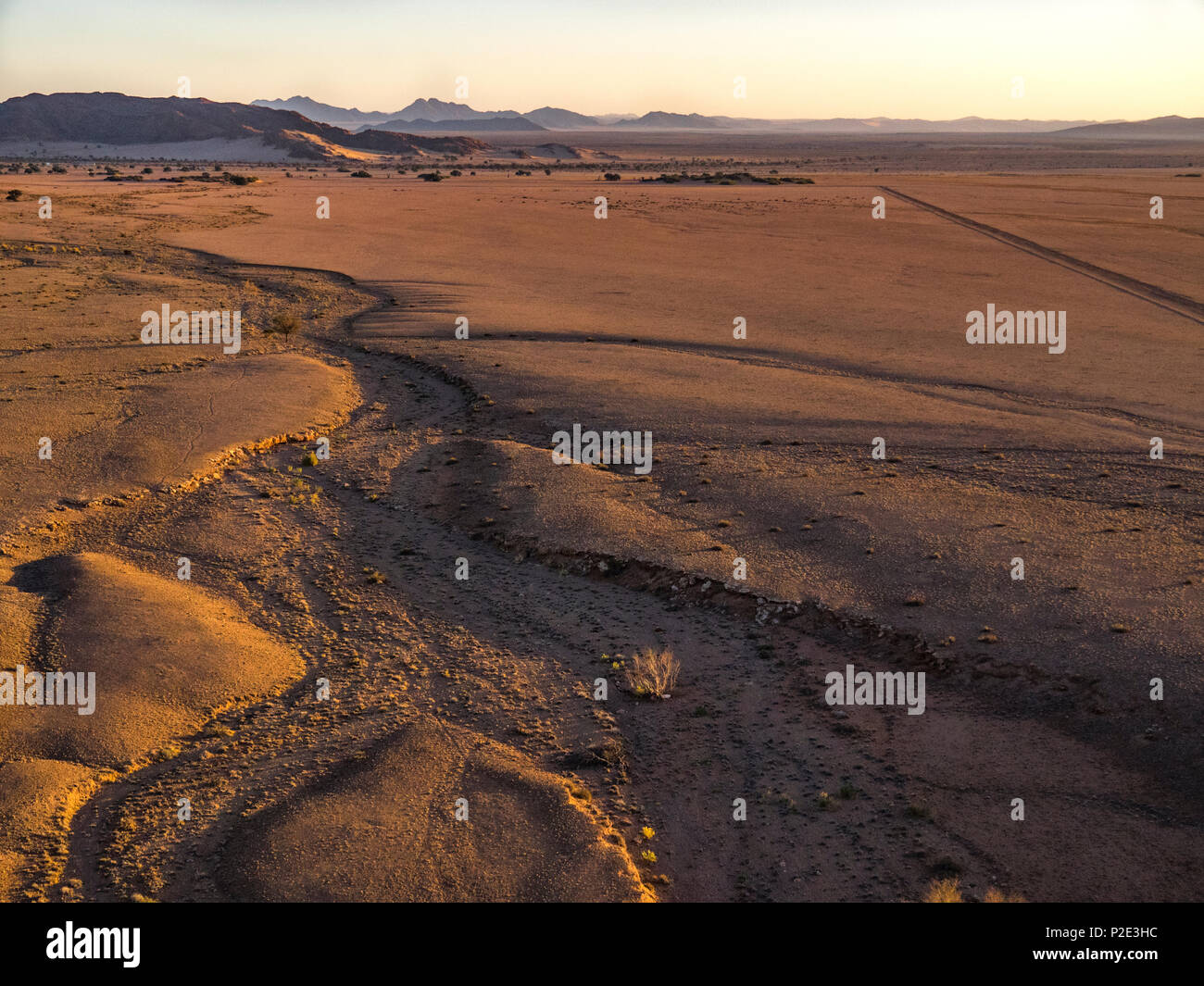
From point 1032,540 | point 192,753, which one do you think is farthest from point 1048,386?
point 192,753

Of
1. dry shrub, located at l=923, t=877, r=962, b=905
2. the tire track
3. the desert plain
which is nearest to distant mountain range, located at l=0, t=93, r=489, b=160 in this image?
the tire track

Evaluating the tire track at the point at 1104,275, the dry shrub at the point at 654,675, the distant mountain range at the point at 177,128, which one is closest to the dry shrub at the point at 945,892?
the dry shrub at the point at 654,675

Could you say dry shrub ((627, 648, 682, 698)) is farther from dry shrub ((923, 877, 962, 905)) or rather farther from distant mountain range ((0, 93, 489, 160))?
distant mountain range ((0, 93, 489, 160))

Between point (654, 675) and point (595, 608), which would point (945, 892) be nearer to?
point (654, 675)

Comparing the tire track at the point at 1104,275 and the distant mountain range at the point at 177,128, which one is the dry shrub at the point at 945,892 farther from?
the distant mountain range at the point at 177,128

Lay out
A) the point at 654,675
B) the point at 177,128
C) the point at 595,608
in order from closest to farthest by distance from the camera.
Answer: the point at 654,675
the point at 595,608
the point at 177,128

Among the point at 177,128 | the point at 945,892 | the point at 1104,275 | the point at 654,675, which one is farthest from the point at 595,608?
the point at 177,128
